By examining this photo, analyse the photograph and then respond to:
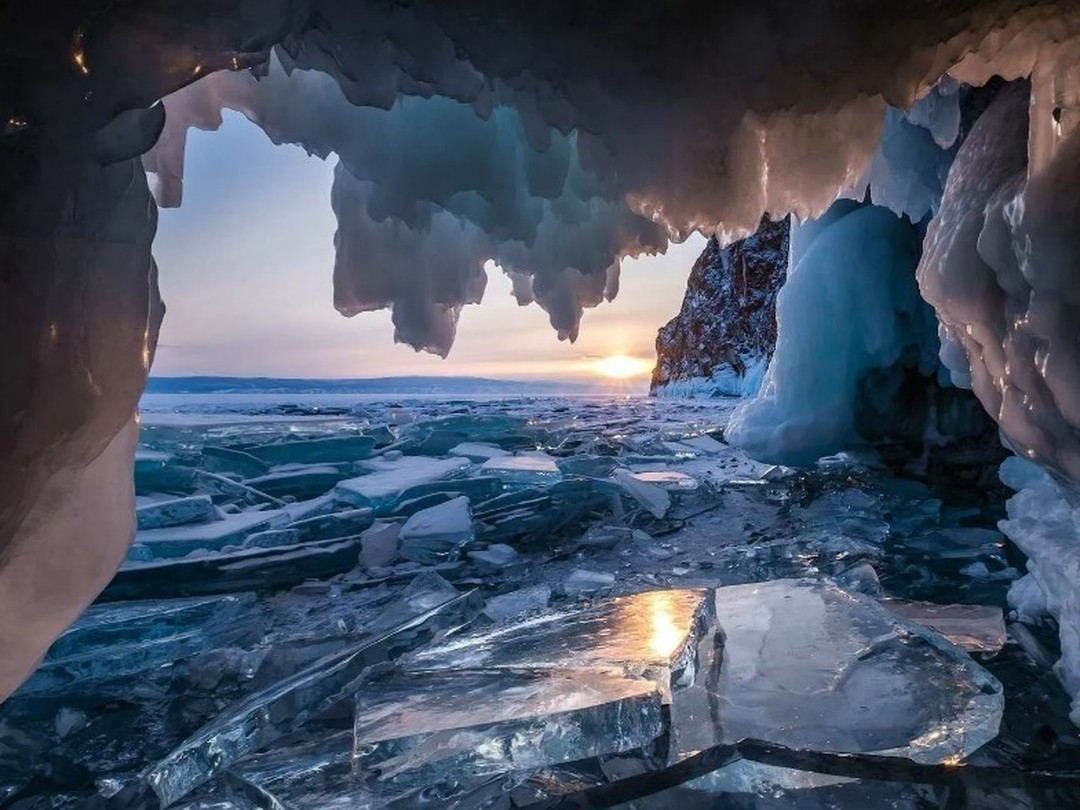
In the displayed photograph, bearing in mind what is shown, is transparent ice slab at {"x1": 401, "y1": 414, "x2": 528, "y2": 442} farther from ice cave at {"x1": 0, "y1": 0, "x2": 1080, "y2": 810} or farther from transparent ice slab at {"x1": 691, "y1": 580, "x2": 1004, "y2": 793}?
transparent ice slab at {"x1": 691, "y1": 580, "x2": 1004, "y2": 793}

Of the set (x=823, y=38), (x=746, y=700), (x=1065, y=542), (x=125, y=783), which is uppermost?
(x=823, y=38)

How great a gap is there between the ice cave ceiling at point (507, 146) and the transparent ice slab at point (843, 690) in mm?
706

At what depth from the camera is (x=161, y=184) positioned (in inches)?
77.5

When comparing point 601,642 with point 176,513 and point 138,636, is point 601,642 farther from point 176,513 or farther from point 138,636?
point 176,513

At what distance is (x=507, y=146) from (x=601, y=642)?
1891mm

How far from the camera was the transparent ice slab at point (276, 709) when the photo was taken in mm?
1355

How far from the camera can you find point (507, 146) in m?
2.45

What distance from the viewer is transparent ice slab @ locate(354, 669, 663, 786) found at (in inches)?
48.9

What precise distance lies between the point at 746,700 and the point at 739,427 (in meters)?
4.23

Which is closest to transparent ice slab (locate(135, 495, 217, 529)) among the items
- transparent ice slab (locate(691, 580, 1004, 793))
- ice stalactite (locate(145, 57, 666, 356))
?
ice stalactite (locate(145, 57, 666, 356))

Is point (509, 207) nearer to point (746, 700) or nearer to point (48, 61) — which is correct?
point (48, 61)

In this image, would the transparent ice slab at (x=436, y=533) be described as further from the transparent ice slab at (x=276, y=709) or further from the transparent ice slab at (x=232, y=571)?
the transparent ice slab at (x=276, y=709)

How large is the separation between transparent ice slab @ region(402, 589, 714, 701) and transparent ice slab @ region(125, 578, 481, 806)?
20 cm

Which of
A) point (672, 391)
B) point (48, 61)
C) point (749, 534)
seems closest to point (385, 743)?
point (48, 61)
